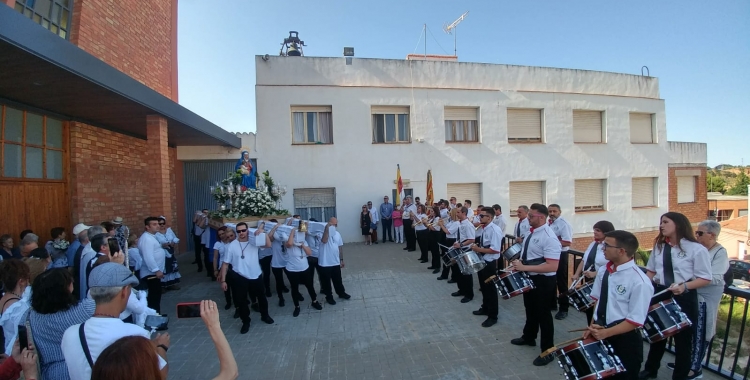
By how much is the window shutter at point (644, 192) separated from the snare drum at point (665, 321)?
16.5 meters

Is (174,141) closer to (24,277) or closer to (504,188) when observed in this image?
(24,277)

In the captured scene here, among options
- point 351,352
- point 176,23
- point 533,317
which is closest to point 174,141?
point 176,23

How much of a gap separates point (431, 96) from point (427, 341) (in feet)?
38.2

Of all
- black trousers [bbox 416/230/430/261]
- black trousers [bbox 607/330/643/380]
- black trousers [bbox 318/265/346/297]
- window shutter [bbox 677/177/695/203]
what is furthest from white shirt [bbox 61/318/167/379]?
window shutter [bbox 677/177/695/203]

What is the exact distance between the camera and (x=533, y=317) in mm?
4531

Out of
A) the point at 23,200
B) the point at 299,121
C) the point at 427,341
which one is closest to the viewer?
the point at 427,341

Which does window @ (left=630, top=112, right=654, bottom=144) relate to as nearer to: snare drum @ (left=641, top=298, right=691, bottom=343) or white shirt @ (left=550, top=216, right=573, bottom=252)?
white shirt @ (left=550, top=216, right=573, bottom=252)

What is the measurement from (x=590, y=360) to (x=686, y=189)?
20.7 m

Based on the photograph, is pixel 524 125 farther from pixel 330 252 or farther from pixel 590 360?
pixel 590 360

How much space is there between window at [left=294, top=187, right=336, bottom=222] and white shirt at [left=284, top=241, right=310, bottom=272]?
7.42 m

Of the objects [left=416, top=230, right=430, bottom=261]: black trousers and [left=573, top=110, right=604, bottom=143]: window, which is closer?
[left=416, top=230, right=430, bottom=261]: black trousers

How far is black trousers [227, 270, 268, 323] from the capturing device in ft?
18.4

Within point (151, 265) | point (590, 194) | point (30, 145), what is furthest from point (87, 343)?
point (590, 194)

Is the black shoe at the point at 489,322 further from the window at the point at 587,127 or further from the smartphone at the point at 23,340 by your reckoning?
the window at the point at 587,127
